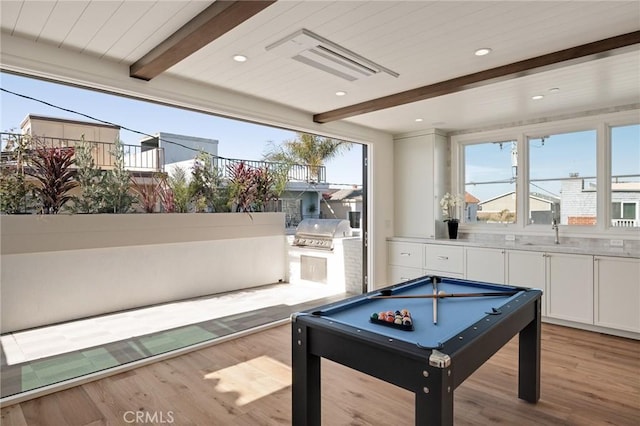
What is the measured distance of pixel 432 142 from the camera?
17.6 ft

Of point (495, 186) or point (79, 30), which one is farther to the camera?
point (495, 186)

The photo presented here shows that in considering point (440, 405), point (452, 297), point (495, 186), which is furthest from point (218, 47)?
point (495, 186)

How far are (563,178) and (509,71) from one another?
229 cm

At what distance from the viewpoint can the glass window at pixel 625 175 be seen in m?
4.20

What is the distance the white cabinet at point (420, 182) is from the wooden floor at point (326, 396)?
227 cm

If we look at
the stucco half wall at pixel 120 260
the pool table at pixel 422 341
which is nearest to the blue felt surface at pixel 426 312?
the pool table at pixel 422 341

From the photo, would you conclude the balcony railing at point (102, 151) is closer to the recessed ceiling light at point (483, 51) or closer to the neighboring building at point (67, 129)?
the neighboring building at point (67, 129)

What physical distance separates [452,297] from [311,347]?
1.14 metres

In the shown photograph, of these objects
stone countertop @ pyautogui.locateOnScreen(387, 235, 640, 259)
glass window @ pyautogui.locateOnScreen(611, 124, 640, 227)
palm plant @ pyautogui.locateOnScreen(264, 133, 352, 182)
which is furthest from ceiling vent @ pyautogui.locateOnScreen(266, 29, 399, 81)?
palm plant @ pyautogui.locateOnScreen(264, 133, 352, 182)

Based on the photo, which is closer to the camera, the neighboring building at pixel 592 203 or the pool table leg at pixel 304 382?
the pool table leg at pixel 304 382

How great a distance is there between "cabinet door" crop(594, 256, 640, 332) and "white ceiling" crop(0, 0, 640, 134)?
1708mm

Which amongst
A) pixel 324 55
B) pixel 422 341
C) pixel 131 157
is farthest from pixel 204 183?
pixel 422 341

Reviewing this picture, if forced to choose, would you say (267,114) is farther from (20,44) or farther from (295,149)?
(295,149)

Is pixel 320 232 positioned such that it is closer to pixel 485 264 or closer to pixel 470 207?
pixel 470 207
